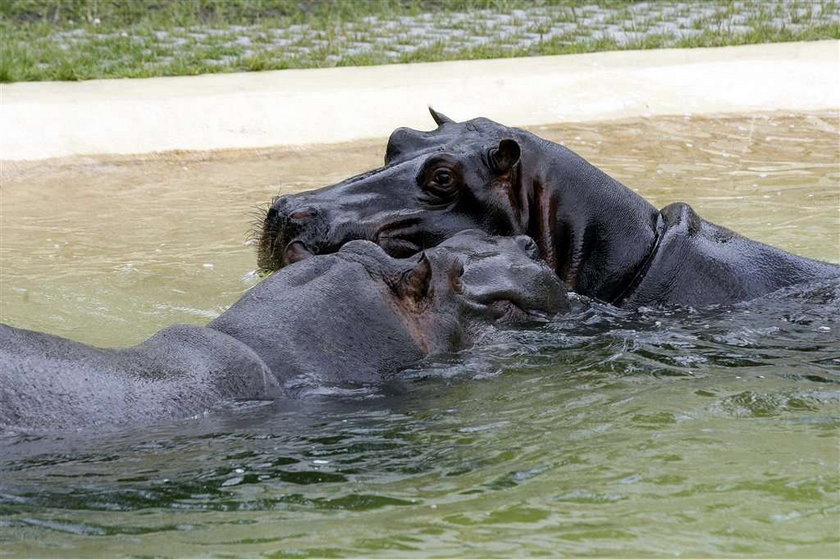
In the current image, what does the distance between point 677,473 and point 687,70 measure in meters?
8.17

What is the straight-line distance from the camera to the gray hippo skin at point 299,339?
12.9 ft

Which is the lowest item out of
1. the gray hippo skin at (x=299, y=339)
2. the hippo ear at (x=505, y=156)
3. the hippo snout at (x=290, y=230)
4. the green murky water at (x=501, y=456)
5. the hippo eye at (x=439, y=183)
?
the green murky water at (x=501, y=456)

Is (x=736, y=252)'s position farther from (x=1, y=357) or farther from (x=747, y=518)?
(x=1, y=357)

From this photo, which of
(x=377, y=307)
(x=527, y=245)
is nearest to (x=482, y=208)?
(x=527, y=245)

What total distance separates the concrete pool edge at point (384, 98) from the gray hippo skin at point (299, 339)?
542 cm

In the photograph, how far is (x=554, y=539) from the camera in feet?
11.4

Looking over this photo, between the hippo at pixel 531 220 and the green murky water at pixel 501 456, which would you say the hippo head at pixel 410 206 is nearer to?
the hippo at pixel 531 220

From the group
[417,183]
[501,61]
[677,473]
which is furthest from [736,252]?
[501,61]

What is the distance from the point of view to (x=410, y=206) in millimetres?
5398

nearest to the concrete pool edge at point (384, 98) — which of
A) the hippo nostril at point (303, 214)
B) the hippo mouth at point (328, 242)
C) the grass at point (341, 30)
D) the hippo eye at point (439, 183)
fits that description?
the grass at point (341, 30)

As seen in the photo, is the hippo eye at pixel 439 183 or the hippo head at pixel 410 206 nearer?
the hippo head at pixel 410 206

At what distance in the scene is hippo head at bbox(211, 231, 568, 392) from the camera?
14.6 feet

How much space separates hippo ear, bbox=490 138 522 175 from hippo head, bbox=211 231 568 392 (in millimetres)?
449

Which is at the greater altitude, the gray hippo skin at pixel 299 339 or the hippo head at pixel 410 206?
the hippo head at pixel 410 206
